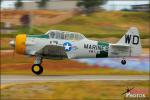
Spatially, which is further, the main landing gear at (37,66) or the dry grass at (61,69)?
the dry grass at (61,69)

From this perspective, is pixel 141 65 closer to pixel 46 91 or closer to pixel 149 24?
pixel 46 91

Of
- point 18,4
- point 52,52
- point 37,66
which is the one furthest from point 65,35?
point 18,4

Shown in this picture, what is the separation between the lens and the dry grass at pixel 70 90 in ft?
80.9

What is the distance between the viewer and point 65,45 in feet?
87.0

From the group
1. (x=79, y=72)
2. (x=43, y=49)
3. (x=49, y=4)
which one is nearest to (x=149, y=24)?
(x=49, y=4)

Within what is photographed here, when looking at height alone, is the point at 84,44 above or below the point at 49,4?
below

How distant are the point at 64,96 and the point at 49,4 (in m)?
67.6

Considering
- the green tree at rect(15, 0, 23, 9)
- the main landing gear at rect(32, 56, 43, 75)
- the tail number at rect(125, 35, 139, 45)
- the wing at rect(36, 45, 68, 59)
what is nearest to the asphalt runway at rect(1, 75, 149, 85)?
the main landing gear at rect(32, 56, 43, 75)

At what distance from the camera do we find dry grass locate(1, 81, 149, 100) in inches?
971

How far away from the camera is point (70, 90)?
86.2ft

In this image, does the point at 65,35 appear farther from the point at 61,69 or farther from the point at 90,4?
the point at 90,4

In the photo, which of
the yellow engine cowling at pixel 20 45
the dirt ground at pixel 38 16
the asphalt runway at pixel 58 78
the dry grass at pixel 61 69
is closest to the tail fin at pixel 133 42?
the yellow engine cowling at pixel 20 45

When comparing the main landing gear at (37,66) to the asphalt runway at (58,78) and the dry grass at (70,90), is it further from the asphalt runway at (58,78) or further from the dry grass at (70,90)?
the asphalt runway at (58,78)

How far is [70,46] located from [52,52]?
2381mm
